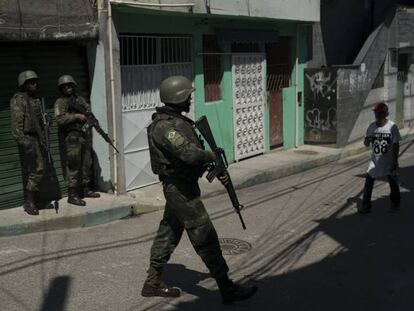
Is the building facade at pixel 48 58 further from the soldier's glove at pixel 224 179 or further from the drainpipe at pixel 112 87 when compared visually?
the soldier's glove at pixel 224 179

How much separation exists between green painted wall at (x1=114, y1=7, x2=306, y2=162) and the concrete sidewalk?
0.72m

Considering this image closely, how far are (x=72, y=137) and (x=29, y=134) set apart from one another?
2.23 ft

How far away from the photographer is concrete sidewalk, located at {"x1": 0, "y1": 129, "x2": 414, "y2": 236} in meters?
6.93

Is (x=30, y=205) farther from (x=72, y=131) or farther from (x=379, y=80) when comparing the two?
(x=379, y=80)

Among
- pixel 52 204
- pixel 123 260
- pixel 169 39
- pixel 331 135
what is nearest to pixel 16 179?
pixel 52 204

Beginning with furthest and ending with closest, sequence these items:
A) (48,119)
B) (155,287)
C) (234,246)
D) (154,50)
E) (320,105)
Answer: (320,105) < (154,50) < (48,119) < (234,246) < (155,287)

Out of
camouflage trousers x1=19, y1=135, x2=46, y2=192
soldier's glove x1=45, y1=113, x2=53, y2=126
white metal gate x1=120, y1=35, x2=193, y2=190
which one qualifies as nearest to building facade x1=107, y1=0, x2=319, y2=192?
white metal gate x1=120, y1=35, x2=193, y2=190

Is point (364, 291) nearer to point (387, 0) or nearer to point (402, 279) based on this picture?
point (402, 279)

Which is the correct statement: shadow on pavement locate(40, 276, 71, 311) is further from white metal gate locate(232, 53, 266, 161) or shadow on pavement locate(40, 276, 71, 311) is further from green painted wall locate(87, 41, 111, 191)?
white metal gate locate(232, 53, 266, 161)

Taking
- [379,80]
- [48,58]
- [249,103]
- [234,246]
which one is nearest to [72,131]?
[48,58]

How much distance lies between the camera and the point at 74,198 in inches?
303

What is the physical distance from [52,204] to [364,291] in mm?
4407

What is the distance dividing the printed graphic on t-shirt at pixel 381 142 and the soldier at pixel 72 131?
391cm

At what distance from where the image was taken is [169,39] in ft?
31.4
